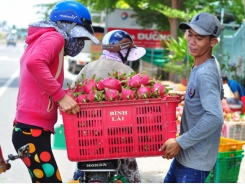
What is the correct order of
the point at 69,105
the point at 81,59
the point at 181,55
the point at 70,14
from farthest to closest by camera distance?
1. the point at 81,59
2. the point at 181,55
3. the point at 70,14
4. the point at 69,105

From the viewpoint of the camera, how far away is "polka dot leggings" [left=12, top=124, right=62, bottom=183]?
13.8 feet

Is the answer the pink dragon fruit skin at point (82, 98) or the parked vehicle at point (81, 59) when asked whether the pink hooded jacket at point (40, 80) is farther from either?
the parked vehicle at point (81, 59)

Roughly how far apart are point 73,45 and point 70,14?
0.23m

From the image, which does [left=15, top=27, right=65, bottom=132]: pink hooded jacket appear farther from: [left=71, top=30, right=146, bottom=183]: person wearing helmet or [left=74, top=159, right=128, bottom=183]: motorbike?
[left=71, top=30, right=146, bottom=183]: person wearing helmet

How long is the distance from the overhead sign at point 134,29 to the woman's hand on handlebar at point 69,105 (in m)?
18.5

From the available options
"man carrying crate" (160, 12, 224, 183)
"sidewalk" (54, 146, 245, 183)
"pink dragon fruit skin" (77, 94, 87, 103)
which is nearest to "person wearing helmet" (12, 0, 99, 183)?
"pink dragon fruit skin" (77, 94, 87, 103)

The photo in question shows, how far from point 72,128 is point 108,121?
247mm

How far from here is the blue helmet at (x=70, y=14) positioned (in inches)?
173

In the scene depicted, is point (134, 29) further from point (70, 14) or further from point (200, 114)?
point (200, 114)

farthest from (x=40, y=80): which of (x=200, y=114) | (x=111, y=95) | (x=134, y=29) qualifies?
(x=134, y=29)

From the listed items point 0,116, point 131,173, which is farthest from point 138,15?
point 131,173

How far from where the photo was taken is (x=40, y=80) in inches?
156

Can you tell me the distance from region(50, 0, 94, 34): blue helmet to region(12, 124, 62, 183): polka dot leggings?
864mm

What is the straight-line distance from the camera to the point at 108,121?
3938 millimetres
